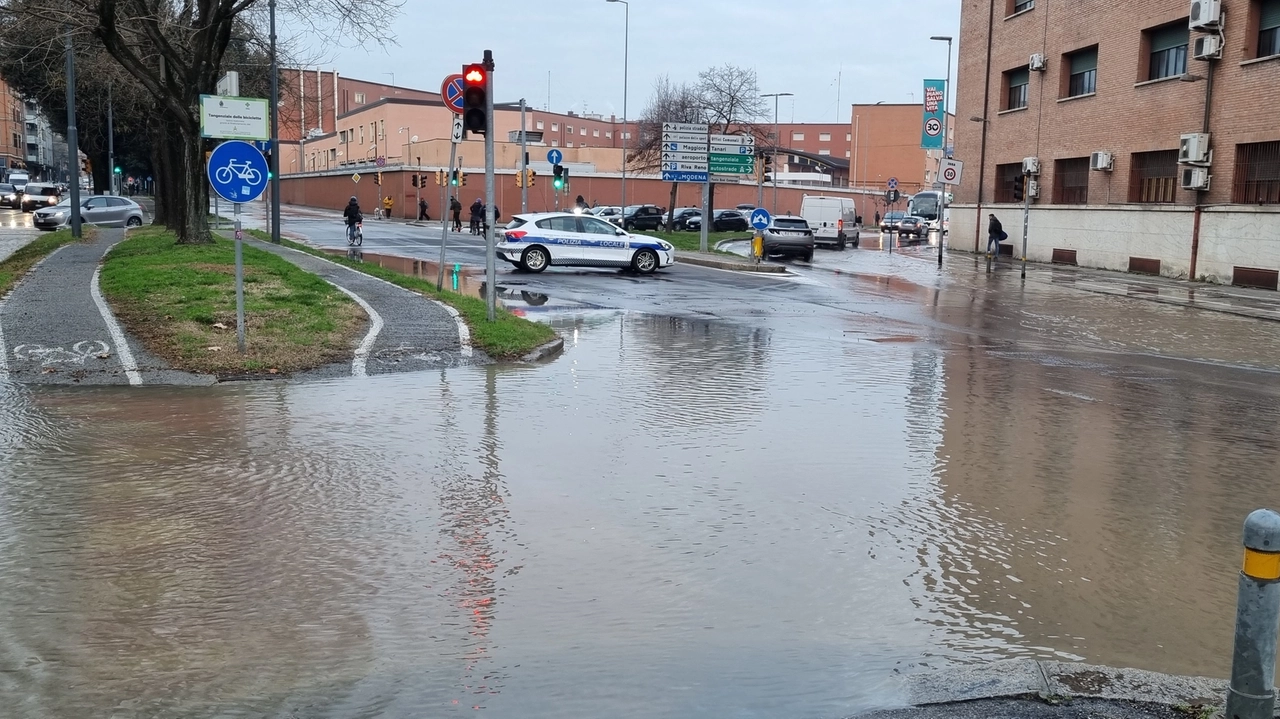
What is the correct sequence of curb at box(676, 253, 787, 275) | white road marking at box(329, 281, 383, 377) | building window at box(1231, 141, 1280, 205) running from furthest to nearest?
curb at box(676, 253, 787, 275)
building window at box(1231, 141, 1280, 205)
white road marking at box(329, 281, 383, 377)

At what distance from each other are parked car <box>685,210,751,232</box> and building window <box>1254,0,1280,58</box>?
111ft

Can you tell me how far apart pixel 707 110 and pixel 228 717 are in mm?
54138

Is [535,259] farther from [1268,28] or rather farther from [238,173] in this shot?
[1268,28]

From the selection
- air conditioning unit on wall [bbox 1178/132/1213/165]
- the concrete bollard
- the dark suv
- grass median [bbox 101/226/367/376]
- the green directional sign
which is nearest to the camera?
the concrete bollard

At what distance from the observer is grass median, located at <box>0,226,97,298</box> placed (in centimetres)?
1858

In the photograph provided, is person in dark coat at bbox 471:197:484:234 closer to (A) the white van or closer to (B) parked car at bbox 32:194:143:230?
(B) parked car at bbox 32:194:143:230

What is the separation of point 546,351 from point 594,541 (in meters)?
7.51

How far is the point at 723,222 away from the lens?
199ft

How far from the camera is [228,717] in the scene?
400cm

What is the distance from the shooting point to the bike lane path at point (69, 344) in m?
10.9

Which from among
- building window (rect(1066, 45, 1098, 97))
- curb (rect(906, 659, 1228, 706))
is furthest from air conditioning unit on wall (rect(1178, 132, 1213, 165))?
curb (rect(906, 659, 1228, 706))

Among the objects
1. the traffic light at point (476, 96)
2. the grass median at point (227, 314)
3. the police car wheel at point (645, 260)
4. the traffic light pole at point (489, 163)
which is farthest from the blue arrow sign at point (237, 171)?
the police car wheel at point (645, 260)

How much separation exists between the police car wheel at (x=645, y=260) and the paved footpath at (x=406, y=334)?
31.3 feet

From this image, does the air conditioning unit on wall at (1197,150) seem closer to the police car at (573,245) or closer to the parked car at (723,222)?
the police car at (573,245)
